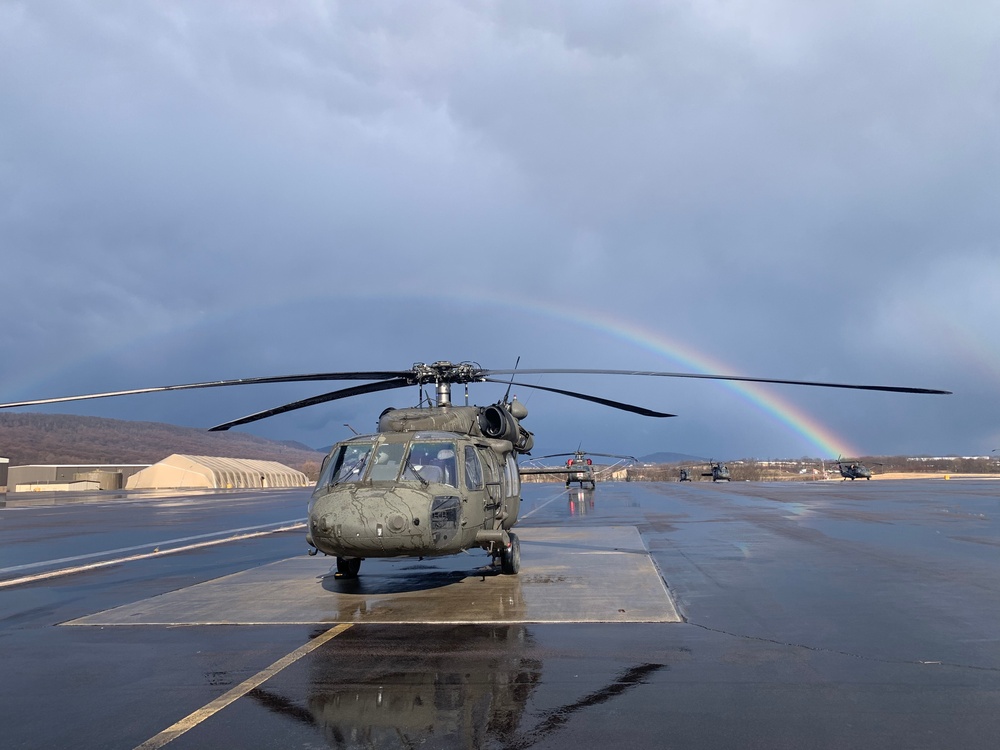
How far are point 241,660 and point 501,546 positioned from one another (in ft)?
16.2

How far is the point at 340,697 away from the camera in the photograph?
5.89 m

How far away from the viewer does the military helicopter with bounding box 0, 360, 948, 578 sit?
9742 millimetres

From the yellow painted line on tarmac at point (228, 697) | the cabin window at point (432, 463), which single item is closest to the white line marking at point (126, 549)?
the cabin window at point (432, 463)

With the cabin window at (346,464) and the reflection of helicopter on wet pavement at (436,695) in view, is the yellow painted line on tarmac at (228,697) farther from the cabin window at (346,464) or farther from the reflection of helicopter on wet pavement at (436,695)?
the cabin window at (346,464)

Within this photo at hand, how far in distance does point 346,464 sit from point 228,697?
5.27 metres

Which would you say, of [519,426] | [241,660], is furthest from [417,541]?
[519,426]

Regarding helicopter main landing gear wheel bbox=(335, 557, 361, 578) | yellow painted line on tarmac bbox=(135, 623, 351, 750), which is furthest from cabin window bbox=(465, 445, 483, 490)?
yellow painted line on tarmac bbox=(135, 623, 351, 750)

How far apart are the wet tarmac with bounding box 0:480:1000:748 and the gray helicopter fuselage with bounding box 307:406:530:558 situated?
2.86 ft

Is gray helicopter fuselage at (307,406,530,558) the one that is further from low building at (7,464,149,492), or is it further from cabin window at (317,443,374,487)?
low building at (7,464,149,492)

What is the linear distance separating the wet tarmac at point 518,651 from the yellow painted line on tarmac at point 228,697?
0.08 feet

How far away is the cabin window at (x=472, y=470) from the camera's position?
11172 millimetres

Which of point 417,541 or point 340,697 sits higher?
point 417,541

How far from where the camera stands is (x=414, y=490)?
33.1 feet

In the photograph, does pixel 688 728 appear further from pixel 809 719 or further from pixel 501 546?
pixel 501 546
